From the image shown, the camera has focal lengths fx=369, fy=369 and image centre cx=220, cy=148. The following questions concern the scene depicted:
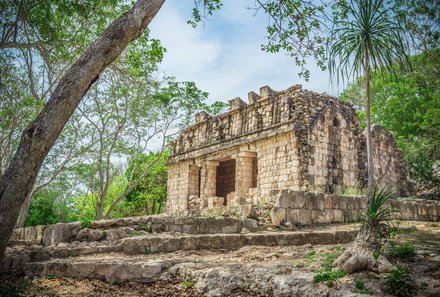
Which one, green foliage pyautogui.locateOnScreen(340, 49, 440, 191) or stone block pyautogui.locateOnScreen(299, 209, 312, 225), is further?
green foliage pyautogui.locateOnScreen(340, 49, 440, 191)

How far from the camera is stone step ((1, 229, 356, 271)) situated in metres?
6.48

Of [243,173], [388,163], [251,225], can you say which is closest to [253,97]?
[243,173]

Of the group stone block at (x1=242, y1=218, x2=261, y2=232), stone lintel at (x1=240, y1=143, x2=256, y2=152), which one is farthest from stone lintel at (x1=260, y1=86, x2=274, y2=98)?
stone block at (x1=242, y1=218, x2=261, y2=232)

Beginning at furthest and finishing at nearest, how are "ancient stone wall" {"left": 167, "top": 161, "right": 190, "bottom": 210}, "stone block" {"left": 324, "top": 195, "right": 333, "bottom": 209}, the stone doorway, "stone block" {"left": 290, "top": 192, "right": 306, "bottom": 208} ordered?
1. the stone doorway
2. "ancient stone wall" {"left": 167, "top": 161, "right": 190, "bottom": 210}
3. "stone block" {"left": 324, "top": 195, "right": 333, "bottom": 209}
4. "stone block" {"left": 290, "top": 192, "right": 306, "bottom": 208}

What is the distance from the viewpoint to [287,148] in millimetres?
13227

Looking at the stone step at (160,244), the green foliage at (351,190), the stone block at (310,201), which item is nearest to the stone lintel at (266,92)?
the green foliage at (351,190)

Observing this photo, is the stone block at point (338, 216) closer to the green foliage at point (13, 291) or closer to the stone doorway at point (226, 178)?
the green foliage at point (13, 291)

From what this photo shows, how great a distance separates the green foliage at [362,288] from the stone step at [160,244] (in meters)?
3.60

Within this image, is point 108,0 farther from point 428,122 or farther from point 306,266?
point 428,122

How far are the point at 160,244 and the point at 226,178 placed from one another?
44.0 ft

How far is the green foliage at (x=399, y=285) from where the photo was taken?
11.5 feet

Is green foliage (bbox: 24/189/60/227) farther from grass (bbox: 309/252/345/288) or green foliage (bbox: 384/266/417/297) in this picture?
green foliage (bbox: 384/266/417/297)

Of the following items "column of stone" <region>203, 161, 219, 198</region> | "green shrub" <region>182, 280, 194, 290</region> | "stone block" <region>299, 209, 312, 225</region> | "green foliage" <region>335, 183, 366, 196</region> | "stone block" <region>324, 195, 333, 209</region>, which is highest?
"column of stone" <region>203, 161, 219, 198</region>

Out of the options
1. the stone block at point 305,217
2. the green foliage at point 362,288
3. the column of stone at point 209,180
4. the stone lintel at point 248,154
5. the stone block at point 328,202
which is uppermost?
the stone lintel at point 248,154
